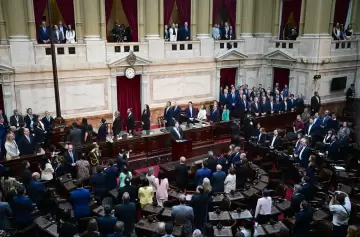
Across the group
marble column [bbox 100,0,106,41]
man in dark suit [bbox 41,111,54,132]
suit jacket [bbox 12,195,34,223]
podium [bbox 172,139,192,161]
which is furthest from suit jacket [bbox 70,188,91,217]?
marble column [bbox 100,0,106,41]

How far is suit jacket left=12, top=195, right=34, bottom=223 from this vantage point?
7906 mm

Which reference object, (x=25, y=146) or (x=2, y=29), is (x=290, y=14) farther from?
(x=25, y=146)

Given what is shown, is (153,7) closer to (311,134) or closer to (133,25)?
(133,25)

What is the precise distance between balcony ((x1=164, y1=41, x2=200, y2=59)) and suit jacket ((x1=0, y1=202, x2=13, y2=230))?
12.1 m

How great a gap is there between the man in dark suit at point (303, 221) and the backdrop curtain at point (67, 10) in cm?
1305

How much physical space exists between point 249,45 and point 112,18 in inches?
320

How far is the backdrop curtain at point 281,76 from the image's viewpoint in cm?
2064

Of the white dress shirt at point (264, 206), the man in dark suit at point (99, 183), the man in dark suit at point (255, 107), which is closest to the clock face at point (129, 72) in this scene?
the man in dark suit at point (255, 107)

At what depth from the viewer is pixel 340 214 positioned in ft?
24.7

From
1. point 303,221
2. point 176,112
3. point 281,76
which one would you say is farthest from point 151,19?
point 303,221

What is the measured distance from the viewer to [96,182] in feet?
30.9

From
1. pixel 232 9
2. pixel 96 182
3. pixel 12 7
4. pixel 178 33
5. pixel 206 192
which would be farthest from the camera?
pixel 232 9

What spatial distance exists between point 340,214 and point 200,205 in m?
2.98

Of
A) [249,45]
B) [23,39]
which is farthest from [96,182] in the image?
[249,45]
